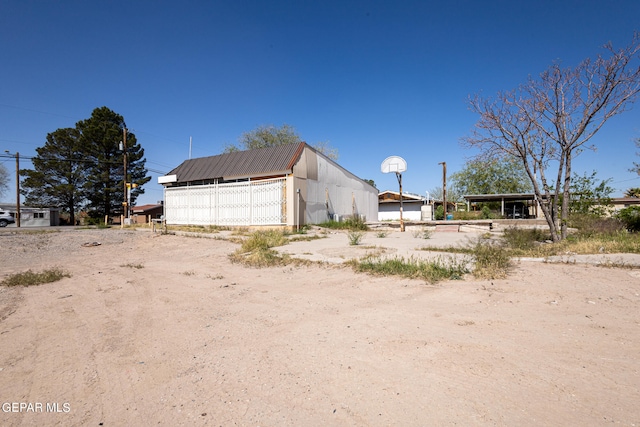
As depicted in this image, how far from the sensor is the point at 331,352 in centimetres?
300

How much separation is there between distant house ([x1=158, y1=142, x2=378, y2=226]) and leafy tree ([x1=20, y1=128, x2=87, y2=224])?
2539 centimetres

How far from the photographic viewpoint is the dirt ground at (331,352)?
2.14 m

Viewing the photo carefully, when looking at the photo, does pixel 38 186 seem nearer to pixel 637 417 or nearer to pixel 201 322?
pixel 201 322

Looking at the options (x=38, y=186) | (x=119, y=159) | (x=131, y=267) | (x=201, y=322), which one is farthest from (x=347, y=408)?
(x=38, y=186)

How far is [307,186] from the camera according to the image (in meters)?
17.8

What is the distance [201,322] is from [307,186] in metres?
14.2

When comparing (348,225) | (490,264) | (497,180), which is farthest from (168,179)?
(497,180)

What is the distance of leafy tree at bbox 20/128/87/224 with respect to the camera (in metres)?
37.9

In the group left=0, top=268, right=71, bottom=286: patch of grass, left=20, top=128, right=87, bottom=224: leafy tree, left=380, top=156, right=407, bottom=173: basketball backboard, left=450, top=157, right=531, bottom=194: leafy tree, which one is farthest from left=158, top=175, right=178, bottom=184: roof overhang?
left=450, top=157, right=531, bottom=194: leafy tree

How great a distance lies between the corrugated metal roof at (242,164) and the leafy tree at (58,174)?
82.5 ft

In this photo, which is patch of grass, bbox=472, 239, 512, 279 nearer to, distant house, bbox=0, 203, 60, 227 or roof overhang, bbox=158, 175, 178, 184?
roof overhang, bbox=158, 175, 178, 184

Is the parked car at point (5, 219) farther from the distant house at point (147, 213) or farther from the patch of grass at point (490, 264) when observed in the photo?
the patch of grass at point (490, 264)

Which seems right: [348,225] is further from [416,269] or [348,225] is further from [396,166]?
[416,269]

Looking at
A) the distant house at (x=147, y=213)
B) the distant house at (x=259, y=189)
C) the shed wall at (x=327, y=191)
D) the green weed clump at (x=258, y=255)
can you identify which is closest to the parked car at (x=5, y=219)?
the distant house at (x=147, y=213)
